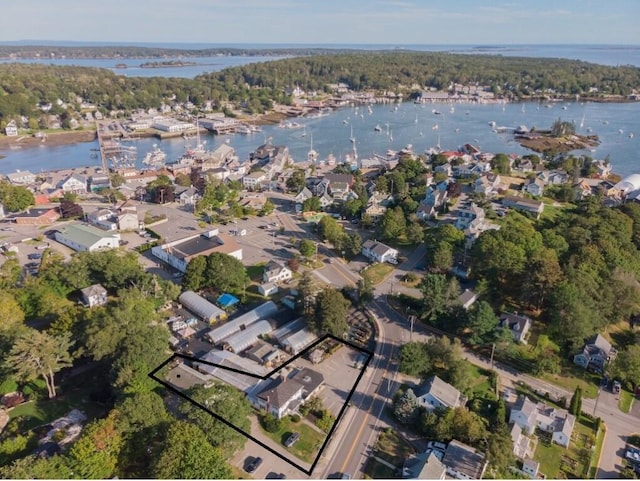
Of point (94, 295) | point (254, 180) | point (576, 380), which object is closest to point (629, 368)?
point (576, 380)

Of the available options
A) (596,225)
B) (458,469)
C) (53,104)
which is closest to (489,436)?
(458,469)

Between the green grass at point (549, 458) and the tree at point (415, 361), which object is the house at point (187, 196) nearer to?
the tree at point (415, 361)

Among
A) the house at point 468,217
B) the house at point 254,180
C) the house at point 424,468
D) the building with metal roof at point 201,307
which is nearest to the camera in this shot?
the house at point 424,468

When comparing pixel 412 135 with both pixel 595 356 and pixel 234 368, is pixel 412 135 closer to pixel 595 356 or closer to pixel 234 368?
pixel 595 356

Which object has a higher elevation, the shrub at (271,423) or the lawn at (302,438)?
the shrub at (271,423)

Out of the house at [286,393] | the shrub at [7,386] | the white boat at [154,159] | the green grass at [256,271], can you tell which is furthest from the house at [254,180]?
the shrub at [7,386]

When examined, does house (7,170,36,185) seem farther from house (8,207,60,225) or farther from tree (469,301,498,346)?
tree (469,301,498,346)

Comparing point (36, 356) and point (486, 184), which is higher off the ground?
point (486, 184)

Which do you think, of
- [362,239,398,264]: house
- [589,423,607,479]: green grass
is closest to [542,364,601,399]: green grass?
[589,423,607,479]: green grass
